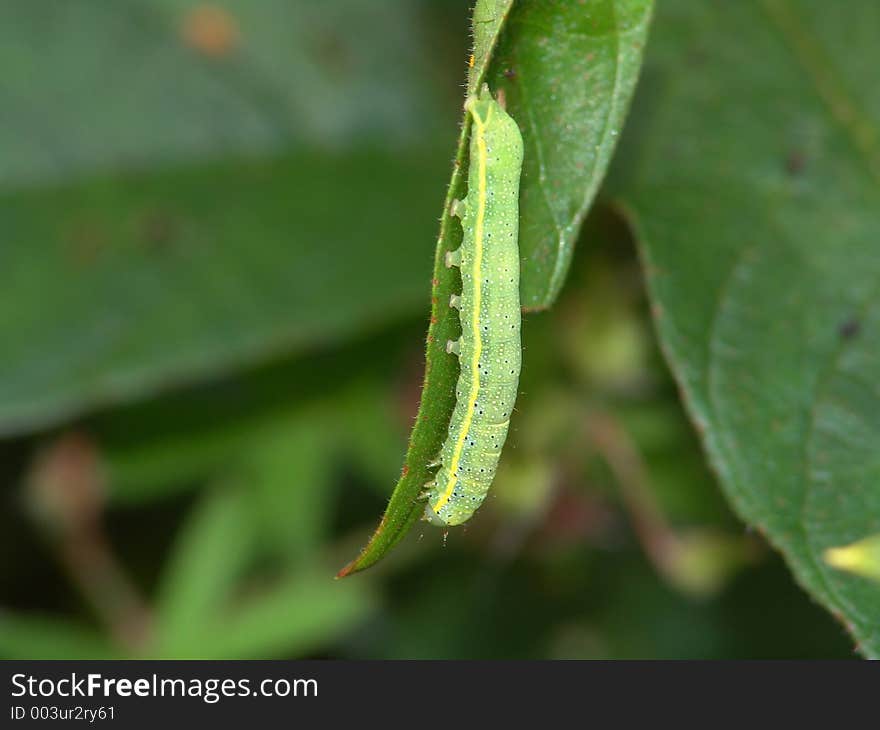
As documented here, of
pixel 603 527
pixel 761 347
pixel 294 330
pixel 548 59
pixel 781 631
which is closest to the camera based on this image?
pixel 548 59

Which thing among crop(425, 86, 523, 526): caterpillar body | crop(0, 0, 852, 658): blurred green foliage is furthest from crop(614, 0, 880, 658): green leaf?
crop(0, 0, 852, 658): blurred green foliage

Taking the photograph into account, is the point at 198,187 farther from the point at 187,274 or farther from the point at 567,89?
the point at 567,89

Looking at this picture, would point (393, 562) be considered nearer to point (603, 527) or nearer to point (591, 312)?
point (603, 527)

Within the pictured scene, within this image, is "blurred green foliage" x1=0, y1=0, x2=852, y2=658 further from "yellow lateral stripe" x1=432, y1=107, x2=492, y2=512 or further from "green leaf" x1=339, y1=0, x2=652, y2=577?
"green leaf" x1=339, y1=0, x2=652, y2=577

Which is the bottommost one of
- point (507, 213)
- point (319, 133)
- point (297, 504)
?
point (297, 504)

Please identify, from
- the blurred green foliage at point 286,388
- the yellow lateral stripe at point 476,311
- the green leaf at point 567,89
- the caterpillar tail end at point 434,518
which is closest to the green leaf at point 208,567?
the blurred green foliage at point 286,388

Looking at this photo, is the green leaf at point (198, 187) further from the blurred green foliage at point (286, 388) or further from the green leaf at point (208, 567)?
the green leaf at point (208, 567)

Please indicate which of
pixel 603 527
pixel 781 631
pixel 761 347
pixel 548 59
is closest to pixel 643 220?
pixel 761 347

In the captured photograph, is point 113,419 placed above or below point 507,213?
below
